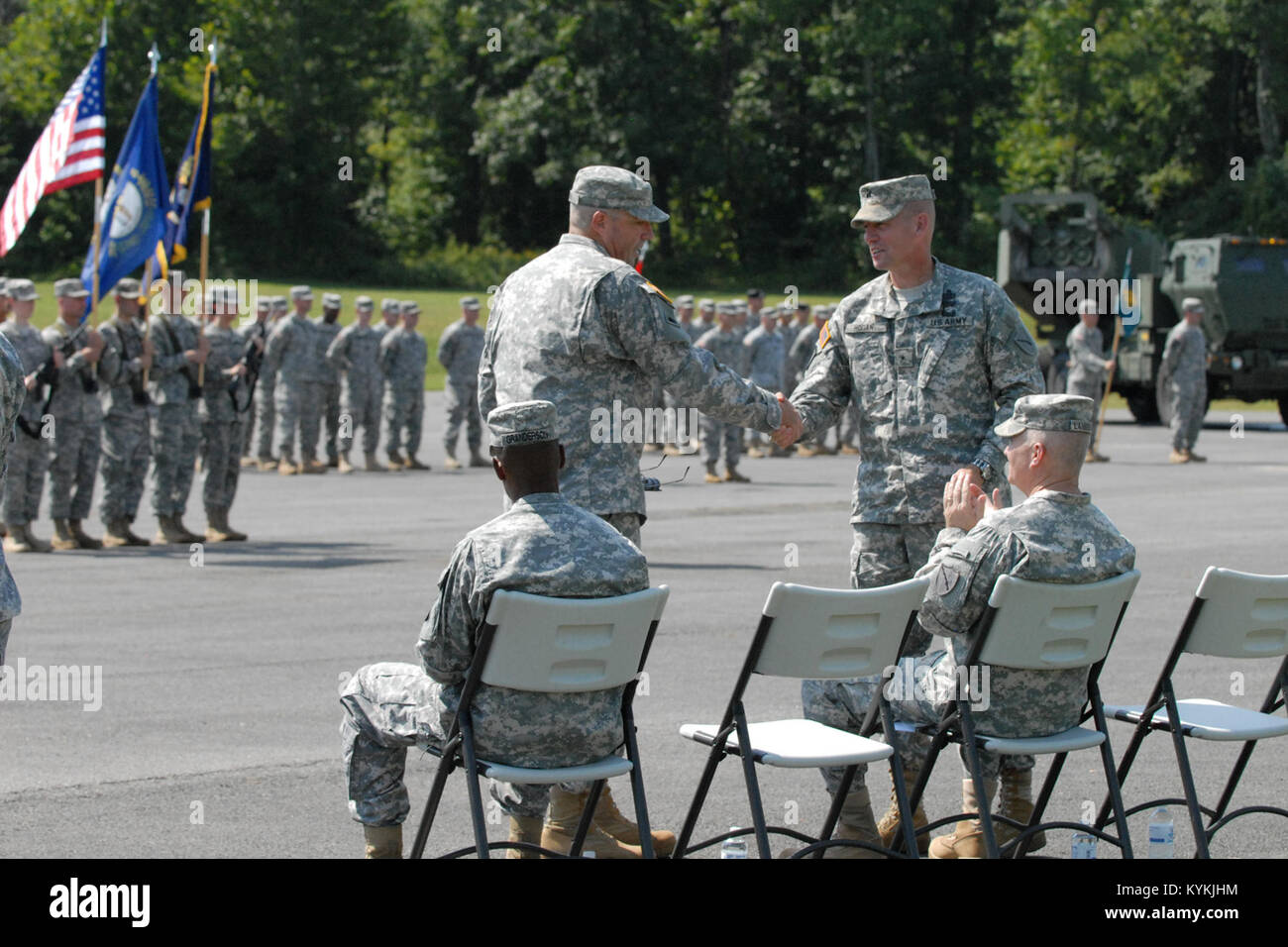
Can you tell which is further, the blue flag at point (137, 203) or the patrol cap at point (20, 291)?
the blue flag at point (137, 203)

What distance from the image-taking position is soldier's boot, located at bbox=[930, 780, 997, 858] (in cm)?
615

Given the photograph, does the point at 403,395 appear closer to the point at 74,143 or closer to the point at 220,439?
the point at 220,439

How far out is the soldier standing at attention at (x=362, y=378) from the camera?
81.5 ft

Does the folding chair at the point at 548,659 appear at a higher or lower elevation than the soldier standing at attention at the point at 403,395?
higher

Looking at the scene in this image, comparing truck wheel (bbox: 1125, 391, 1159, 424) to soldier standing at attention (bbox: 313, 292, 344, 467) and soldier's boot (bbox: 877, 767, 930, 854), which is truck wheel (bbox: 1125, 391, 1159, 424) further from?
soldier's boot (bbox: 877, 767, 930, 854)

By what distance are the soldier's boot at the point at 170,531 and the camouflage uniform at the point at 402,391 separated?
875 centimetres

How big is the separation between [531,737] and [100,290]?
1185 cm

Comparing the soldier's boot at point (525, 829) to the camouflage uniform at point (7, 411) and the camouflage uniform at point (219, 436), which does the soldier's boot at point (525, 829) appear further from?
the camouflage uniform at point (219, 436)

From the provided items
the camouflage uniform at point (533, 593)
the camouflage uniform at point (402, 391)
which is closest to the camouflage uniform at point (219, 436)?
the camouflage uniform at point (402, 391)

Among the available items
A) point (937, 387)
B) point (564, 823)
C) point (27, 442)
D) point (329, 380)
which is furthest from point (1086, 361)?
point (564, 823)

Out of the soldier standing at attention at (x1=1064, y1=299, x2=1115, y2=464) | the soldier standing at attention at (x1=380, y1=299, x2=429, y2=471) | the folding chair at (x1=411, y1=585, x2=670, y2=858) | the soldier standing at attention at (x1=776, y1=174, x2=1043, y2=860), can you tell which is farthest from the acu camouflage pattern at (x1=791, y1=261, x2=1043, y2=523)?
the soldier standing at attention at (x1=1064, y1=299, x2=1115, y2=464)

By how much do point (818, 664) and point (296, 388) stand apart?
19.0m

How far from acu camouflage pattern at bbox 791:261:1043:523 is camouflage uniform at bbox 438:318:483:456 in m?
17.9
